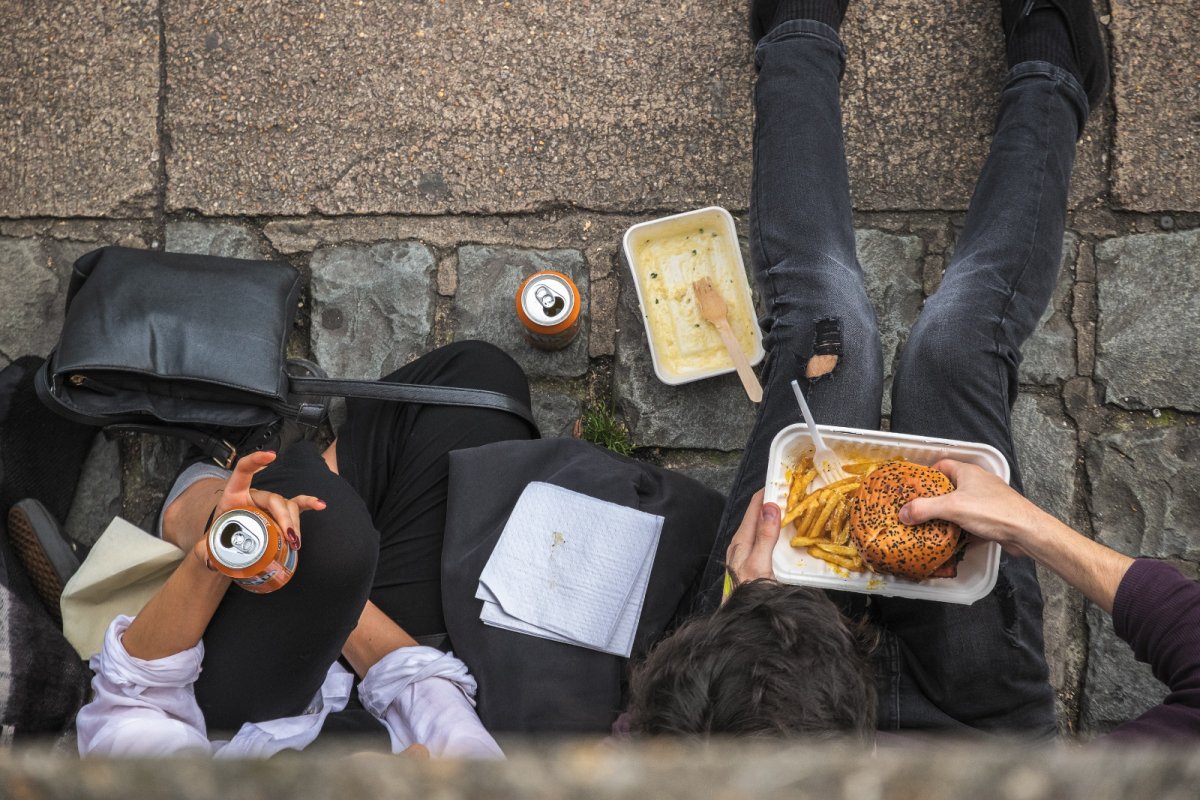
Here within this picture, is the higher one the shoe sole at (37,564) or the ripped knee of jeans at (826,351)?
the ripped knee of jeans at (826,351)

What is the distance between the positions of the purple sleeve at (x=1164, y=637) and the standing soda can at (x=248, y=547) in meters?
1.56

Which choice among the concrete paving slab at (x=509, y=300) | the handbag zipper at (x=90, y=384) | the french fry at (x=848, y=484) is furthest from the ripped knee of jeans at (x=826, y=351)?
the handbag zipper at (x=90, y=384)

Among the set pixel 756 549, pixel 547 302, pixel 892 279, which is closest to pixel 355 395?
pixel 547 302

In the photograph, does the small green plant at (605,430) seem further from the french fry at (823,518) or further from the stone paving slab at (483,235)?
the french fry at (823,518)

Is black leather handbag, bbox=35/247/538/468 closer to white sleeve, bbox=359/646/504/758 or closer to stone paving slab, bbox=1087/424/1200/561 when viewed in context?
white sleeve, bbox=359/646/504/758

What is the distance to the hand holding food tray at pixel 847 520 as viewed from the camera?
1.75 metres

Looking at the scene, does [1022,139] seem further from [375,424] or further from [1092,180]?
[375,424]

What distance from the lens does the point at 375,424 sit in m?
2.29

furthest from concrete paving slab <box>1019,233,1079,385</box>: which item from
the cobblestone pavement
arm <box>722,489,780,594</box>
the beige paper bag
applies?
Result: the beige paper bag

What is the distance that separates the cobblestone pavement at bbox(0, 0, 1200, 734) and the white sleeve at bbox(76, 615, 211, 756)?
0.97 meters

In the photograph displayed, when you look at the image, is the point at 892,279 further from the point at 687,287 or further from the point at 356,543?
the point at 356,543

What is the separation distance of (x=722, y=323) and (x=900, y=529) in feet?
3.07

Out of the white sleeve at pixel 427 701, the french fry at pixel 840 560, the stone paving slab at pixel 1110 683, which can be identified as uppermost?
the french fry at pixel 840 560

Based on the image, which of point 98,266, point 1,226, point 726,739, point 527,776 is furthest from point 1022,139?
point 1,226
